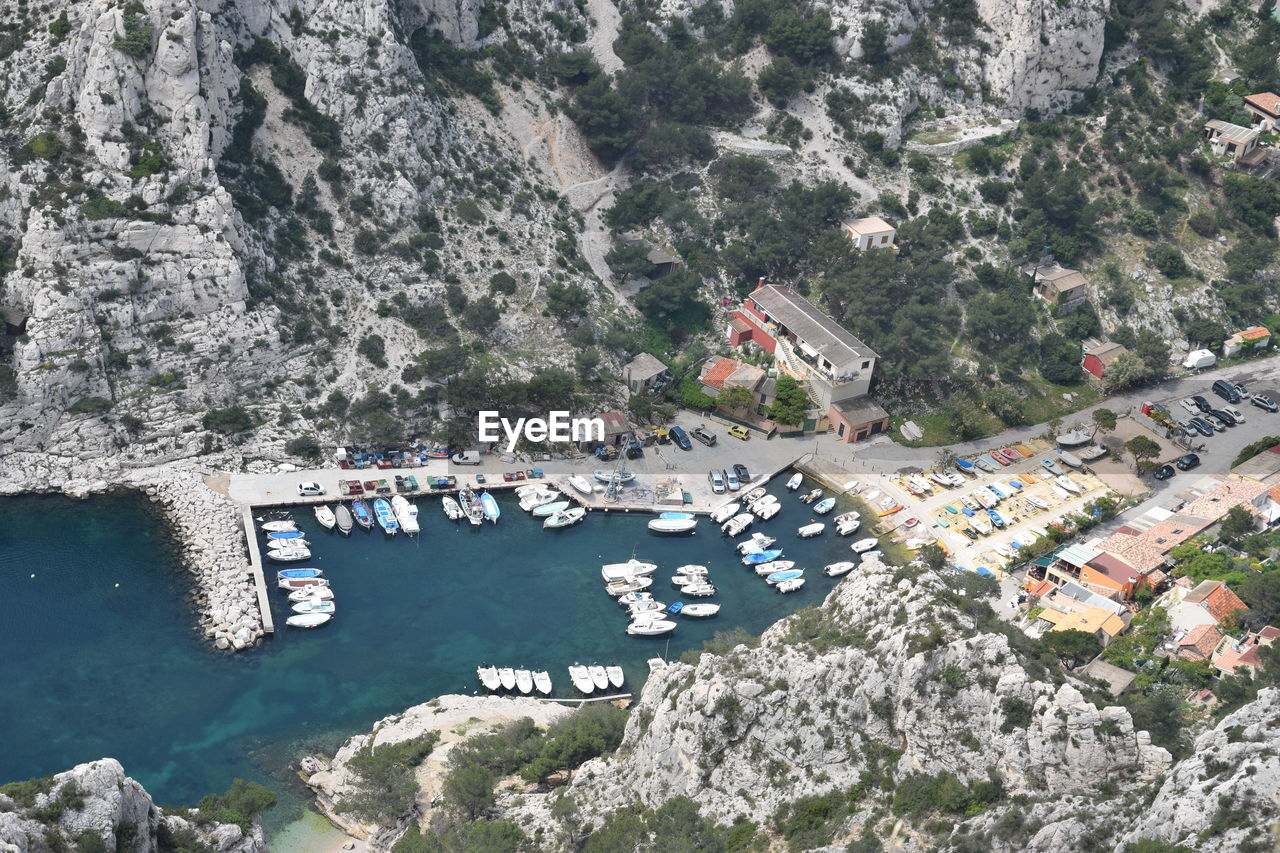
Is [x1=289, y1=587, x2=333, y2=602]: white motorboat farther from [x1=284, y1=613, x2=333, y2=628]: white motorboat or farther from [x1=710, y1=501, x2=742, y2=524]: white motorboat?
[x1=710, y1=501, x2=742, y2=524]: white motorboat

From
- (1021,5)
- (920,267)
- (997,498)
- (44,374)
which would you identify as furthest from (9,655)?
(1021,5)

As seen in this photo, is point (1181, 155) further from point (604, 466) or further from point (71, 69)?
point (71, 69)

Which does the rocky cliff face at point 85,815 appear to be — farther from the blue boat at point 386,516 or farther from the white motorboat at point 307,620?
the blue boat at point 386,516

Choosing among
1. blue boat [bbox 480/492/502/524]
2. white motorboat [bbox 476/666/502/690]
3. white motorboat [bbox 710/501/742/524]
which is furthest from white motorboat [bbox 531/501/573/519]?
white motorboat [bbox 476/666/502/690]

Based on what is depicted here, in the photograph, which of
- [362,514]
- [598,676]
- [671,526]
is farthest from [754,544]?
[362,514]

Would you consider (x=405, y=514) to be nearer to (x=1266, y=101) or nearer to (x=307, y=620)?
(x=307, y=620)

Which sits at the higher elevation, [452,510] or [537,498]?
[537,498]
